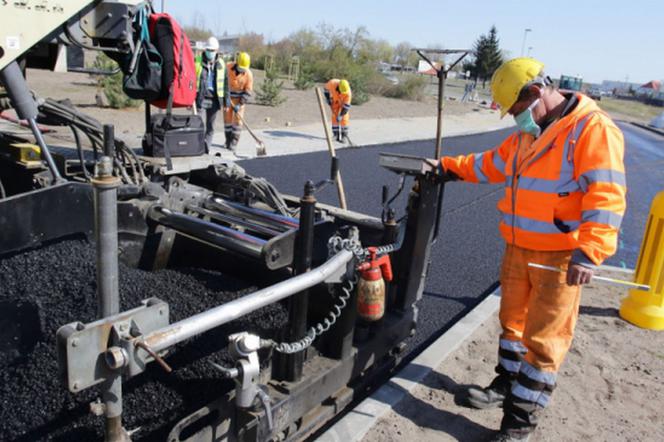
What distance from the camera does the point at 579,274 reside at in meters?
2.55

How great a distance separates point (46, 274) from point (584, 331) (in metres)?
3.58

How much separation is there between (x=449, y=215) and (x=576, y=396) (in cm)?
406

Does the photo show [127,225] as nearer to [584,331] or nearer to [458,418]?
[458,418]

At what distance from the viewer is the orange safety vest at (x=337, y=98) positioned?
1233 centimetres

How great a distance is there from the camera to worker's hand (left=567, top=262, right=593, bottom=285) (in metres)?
2.55

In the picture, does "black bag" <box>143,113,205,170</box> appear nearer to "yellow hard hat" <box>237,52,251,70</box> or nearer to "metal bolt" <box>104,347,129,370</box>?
"metal bolt" <box>104,347,129,370</box>

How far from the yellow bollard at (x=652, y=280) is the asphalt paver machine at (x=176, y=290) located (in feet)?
7.02

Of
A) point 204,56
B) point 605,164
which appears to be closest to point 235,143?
point 204,56

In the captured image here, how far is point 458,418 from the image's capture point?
309cm

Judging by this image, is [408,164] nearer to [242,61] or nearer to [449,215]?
[449,215]

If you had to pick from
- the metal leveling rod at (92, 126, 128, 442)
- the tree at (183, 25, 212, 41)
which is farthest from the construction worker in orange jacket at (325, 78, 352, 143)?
the tree at (183, 25, 212, 41)

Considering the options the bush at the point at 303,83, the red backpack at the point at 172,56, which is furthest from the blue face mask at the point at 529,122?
the bush at the point at 303,83

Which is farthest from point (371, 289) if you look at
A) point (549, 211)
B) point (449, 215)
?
point (449, 215)

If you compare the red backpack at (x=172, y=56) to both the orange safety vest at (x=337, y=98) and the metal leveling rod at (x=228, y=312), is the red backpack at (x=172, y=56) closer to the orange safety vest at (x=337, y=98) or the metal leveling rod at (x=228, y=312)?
the metal leveling rod at (x=228, y=312)
